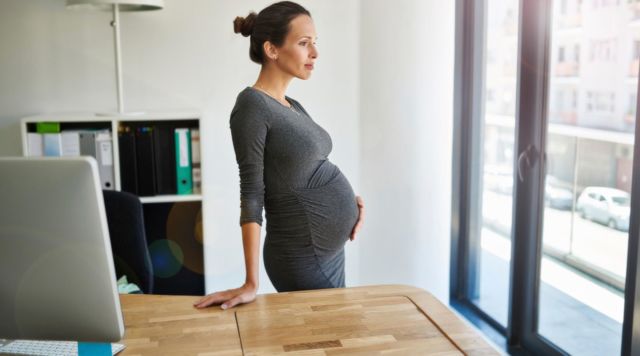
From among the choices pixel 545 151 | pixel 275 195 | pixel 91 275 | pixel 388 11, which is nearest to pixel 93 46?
pixel 388 11

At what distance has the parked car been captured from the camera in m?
2.44

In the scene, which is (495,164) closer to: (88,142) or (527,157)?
(527,157)

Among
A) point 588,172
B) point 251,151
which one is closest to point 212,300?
point 251,151

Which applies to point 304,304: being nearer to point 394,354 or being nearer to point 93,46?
point 394,354

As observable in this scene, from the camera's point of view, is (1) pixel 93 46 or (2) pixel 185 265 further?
(2) pixel 185 265

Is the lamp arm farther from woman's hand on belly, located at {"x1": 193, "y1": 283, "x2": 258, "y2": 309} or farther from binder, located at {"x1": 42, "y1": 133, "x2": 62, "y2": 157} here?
woman's hand on belly, located at {"x1": 193, "y1": 283, "x2": 258, "y2": 309}

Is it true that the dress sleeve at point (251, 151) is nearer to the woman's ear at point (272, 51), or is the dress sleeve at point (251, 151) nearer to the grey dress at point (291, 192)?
the grey dress at point (291, 192)

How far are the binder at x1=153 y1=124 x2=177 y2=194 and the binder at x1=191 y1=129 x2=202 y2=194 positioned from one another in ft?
0.29

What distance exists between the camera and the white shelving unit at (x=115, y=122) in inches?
119

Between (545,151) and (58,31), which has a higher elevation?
(58,31)

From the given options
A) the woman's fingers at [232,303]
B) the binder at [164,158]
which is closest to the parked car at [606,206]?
the woman's fingers at [232,303]

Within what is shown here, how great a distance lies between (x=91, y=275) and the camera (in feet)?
3.70

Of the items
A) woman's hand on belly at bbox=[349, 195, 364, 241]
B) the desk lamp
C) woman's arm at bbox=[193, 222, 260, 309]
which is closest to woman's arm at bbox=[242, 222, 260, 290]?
woman's arm at bbox=[193, 222, 260, 309]

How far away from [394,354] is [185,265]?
7.89ft
